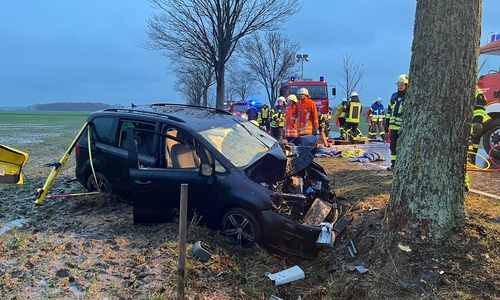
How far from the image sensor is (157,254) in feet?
12.0

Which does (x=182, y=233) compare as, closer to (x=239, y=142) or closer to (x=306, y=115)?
(x=239, y=142)

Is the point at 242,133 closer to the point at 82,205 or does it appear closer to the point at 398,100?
the point at 82,205

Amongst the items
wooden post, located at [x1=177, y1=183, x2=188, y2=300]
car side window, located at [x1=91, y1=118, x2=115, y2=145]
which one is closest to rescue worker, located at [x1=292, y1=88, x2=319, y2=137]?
car side window, located at [x1=91, y1=118, x2=115, y2=145]

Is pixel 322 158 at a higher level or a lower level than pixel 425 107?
lower

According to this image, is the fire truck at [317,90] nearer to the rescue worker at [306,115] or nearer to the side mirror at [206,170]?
the rescue worker at [306,115]

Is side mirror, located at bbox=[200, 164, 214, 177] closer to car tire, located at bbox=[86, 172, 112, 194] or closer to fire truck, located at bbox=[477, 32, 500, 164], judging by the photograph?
car tire, located at bbox=[86, 172, 112, 194]

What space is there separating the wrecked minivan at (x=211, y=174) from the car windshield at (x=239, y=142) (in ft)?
0.05

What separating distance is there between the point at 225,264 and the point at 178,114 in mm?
2277

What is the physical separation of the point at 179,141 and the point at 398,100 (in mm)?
4190

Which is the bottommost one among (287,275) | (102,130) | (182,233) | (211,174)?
(287,275)

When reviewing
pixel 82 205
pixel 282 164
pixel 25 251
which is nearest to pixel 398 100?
pixel 282 164

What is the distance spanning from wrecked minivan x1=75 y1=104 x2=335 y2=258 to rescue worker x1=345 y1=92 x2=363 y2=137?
802 centimetres

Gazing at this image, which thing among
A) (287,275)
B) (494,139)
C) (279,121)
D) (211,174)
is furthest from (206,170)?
(279,121)

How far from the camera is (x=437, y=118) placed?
10.6 feet
